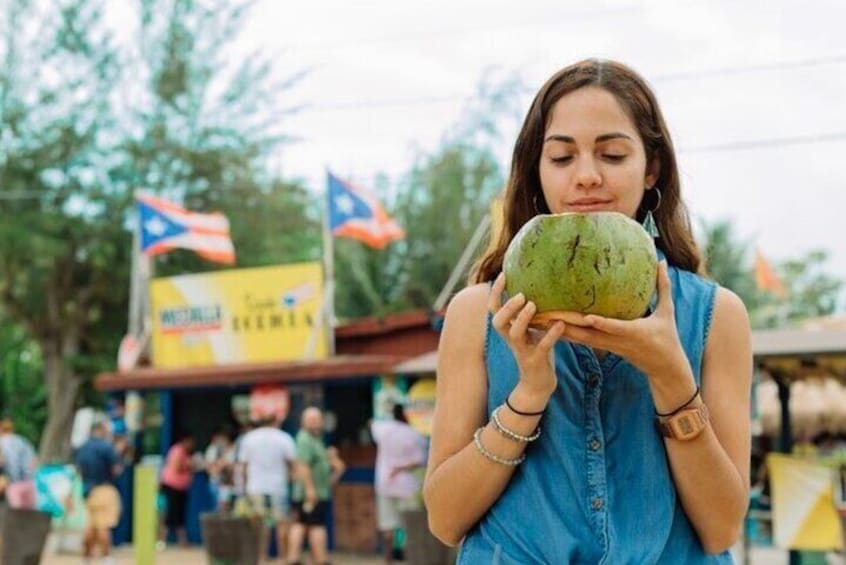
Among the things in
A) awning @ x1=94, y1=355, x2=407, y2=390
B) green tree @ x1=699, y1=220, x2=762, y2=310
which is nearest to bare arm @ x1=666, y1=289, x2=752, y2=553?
awning @ x1=94, y1=355, x2=407, y2=390

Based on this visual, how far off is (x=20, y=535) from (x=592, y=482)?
9.49m

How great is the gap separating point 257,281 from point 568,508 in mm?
18438

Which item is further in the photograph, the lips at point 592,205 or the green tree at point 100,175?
the green tree at point 100,175

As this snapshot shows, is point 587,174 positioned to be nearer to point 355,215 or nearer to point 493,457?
point 493,457

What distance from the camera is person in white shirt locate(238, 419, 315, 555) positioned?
1459 centimetres

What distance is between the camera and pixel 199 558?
1788 cm

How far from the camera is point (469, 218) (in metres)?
39.3

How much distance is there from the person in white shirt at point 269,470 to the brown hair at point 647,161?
12502 mm

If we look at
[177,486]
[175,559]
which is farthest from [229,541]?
[177,486]

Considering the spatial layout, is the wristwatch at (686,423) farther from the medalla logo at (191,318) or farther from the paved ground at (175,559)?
the medalla logo at (191,318)

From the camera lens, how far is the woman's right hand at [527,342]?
6.04 feet

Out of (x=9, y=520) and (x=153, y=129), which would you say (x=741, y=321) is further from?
(x=153, y=129)

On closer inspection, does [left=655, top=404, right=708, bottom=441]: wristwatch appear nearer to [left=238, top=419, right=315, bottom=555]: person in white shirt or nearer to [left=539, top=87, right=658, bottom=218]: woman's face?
[left=539, top=87, right=658, bottom=218]: woman's face

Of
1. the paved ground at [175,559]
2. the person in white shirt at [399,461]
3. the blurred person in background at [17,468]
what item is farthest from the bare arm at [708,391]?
the blurred person in background at [17,468]
